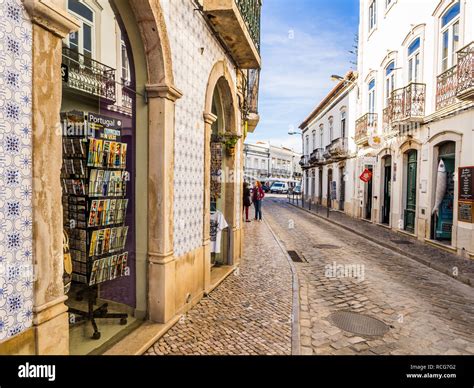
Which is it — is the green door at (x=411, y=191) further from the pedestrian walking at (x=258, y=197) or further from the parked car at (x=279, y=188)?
the parked car at (x=279, y=188)

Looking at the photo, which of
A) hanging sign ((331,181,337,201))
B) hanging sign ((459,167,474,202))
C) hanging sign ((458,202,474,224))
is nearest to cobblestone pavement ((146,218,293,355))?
hanging sign ((458,202,474,224))

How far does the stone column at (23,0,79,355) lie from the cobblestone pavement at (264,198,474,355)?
9.28ft

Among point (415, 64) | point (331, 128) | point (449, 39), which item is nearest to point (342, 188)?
point (331, 128)

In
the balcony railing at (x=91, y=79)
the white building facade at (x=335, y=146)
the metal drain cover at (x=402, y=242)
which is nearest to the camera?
the balcony railing at (x=91, y=79)

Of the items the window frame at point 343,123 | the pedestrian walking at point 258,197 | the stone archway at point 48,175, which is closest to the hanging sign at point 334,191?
the window frame at point 343,123

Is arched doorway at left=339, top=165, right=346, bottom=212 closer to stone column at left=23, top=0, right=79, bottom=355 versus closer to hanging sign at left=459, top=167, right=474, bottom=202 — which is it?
hanging sign at left=459, top=167, right=474, bottom=202

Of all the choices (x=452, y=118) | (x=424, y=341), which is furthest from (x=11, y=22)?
(x=452, y=118)

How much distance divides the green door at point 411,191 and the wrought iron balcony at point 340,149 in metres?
7.95

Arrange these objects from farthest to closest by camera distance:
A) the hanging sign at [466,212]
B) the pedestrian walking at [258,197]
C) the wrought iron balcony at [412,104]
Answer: the pedestrian walking at [258,197] < the wrought iron balcony at [412,104] < the hanging sign at [466,212]

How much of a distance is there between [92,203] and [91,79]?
11.4 feet

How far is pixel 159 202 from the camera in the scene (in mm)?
4254

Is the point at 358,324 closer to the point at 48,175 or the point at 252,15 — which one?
the point at 48,175

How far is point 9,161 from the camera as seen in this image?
2.22 metres

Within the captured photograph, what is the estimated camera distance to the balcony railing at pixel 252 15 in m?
6.53
